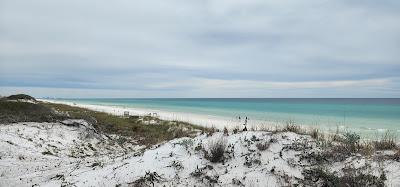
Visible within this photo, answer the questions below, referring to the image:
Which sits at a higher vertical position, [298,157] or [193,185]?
[298,157]

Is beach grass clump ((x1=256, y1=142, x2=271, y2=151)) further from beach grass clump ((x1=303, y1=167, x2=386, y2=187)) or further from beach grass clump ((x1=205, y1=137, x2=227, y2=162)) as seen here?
beach grass clump ((x1=303, y1=167, x2=386, y2=187))

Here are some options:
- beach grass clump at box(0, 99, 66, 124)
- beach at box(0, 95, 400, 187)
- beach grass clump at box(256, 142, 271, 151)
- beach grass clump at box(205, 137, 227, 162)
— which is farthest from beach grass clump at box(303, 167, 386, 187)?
beach grass clump at box(0, 99, 66, 124)

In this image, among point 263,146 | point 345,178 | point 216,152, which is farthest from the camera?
point 263,146

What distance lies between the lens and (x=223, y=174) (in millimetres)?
9078

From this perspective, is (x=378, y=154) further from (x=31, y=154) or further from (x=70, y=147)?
(x=70, y=147)

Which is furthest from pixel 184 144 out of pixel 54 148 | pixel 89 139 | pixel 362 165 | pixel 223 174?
pixel 89 139

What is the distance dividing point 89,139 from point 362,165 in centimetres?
1476

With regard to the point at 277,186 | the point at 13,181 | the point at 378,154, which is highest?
the point at 378,154

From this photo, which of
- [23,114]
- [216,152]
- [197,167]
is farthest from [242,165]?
[23,114]

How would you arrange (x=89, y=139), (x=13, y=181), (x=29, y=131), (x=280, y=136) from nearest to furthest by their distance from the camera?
(x=280, y=136), (x=13, y=181), (x=29, y=131), (x=89, y=139)

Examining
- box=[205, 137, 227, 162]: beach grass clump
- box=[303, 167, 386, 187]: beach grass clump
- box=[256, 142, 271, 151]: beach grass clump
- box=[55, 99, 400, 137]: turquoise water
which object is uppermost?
box=[256, 142, 271, 151]: beach grass clump

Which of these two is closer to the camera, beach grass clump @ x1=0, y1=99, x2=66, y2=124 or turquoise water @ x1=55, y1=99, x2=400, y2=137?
beach grass clump @ x1=0, y1=99, x2=66, y2=124

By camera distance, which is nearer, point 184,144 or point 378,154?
point 378,154

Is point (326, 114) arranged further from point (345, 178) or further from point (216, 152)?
point (345, 178)
